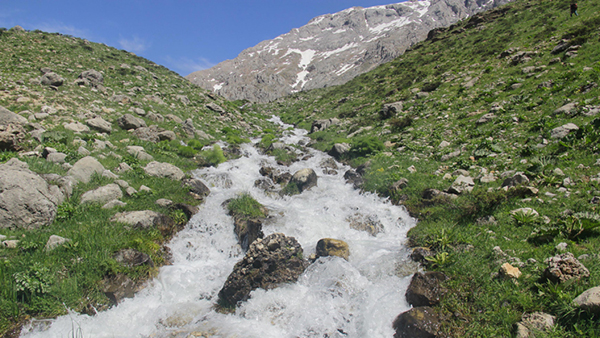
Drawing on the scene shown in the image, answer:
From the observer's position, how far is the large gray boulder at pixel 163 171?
11.4 m

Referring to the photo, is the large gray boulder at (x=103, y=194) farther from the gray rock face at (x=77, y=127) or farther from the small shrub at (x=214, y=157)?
the small shrub at (x=214, y=157)

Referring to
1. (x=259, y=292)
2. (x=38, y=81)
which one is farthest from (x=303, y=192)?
(x=38, y=81)

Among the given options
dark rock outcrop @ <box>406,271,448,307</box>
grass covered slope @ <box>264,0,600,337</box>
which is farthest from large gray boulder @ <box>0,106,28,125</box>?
grass covered slope @ <box>264,0,600,337</box>

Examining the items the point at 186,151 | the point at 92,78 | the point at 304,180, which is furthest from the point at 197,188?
the point at 92,78

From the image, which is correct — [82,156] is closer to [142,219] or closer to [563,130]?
[142,219]

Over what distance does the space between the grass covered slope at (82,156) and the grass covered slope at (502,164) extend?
7.98m

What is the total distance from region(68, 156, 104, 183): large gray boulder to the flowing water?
3.91 meters

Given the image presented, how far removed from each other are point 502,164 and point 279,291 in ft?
32.7

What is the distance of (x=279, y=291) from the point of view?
6969 mm

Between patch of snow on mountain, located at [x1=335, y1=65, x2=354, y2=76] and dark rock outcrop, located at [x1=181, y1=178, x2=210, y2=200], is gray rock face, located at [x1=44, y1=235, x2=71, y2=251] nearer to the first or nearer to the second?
dark rock outcrop, located at [x1=181, y1=178, x2=210, y2=200]

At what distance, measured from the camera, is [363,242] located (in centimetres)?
915

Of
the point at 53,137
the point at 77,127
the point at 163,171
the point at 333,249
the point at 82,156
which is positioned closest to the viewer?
the point at 333,249

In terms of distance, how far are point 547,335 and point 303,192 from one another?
32.8 feet

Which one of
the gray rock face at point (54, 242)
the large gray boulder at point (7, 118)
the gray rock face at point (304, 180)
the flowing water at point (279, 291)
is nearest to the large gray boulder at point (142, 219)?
the flowing water at point (279, 291)
